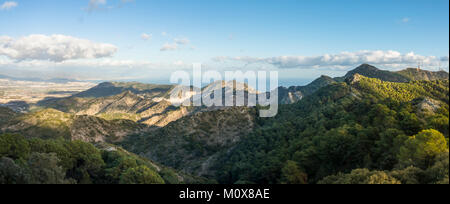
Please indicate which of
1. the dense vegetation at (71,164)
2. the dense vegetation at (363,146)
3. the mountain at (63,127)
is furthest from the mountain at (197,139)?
the dense vegetation at (71,164)

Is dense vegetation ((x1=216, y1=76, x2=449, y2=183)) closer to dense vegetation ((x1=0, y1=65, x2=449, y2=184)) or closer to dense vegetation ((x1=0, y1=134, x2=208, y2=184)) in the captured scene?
dense vegetation ((x1=0, y1=65, x2=449, y2=184))

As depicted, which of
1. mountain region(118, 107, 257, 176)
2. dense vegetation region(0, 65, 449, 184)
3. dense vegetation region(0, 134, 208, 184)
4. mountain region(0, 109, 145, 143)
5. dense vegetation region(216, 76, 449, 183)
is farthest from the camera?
mountain region(0, 109, 145, 143)

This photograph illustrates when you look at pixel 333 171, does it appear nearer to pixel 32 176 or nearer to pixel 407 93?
pixel 32 176

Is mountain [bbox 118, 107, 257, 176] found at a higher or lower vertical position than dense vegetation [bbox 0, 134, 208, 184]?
lower

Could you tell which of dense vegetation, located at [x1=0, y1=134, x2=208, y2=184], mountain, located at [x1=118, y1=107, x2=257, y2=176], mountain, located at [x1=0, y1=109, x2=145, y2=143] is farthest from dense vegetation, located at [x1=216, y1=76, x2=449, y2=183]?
mountain, located at [x1=0, y1=109, x2=145, y2=143]

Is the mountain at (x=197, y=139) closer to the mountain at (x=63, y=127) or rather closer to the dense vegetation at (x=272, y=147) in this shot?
the dense vegetation at (x=272, y=147)

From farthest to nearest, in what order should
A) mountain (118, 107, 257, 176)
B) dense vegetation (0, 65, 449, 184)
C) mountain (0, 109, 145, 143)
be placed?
1. mountain (0, 109, 145, 143)
2. mountain (118, 107, 257, 176)
3. dense vegetation (0, 65, 449, 184)

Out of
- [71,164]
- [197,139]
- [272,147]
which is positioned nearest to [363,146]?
[272,147]

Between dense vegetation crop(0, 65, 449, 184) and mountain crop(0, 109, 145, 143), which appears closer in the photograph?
dense vegetation crop(0, 65, 449, 184)
